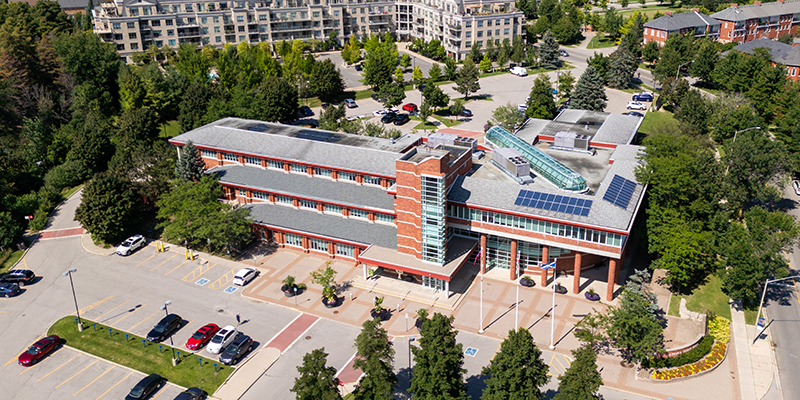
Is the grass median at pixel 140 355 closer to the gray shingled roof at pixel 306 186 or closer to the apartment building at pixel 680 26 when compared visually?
the gray shingled roof at pixel 306 186

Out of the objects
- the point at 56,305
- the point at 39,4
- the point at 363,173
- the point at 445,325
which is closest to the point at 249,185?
the point at 363,173

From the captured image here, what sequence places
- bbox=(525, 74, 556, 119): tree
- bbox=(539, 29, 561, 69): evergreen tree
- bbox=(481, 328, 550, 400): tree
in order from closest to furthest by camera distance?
bbox=(481, 328, 550, 400): tree, bbox=(525, 74, 556, 119): tree, bbox=(539, 29, 561, 69): evergreen tree

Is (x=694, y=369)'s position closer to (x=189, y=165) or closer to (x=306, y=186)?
(x=306, y=186)

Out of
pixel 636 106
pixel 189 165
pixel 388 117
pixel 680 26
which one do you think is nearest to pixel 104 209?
pixel 189 165

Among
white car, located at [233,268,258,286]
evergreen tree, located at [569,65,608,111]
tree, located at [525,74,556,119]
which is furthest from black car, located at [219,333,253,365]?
evergreen tree, located at [569,65,608,111]

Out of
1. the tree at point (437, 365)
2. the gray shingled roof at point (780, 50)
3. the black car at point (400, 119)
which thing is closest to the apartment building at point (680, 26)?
the gray shingled roof at point (780, 50)

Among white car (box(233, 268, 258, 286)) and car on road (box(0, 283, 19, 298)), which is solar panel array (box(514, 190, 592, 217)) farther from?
car on road (box(0, 283, 19, 298))
